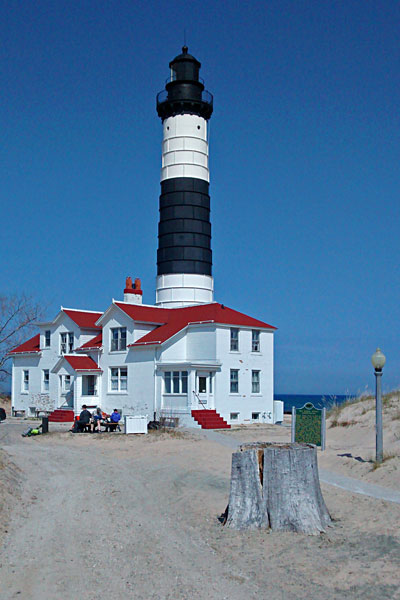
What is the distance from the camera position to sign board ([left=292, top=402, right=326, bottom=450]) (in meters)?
20.8

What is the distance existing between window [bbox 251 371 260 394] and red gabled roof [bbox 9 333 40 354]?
14888 mm

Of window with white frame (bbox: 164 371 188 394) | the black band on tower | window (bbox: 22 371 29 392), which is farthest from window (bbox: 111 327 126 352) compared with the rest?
window (bbox: 22 371 29 392)

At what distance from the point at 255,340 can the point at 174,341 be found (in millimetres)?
4475

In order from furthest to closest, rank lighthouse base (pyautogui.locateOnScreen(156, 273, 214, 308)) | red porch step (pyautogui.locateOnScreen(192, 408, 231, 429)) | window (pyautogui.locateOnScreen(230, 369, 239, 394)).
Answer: lighthouse base (pyautogui.locateOnScreen(156, 273, 214, 308))
window (pyautogui.locateOnScreen(230, 369, 239, 394))
red porch step (pyautogui.locateOnScreen(192, 408, 231, 429))

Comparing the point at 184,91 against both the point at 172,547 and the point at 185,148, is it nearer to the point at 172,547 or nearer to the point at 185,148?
the point at 185,148

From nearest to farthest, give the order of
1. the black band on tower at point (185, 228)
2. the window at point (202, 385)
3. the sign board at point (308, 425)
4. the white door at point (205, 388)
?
the sign board at point (308, 425) < the white door at point (205, 388) < the window at point (202, 385) < the black band on tower at point (185, 228)

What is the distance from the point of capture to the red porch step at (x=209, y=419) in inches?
1220

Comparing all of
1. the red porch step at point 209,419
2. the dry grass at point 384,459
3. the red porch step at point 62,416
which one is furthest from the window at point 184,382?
the dry grass at point 384,459

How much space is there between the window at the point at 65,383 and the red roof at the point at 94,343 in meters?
1.92

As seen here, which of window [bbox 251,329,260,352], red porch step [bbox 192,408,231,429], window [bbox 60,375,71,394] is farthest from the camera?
window [bbox 60,375,71,394]

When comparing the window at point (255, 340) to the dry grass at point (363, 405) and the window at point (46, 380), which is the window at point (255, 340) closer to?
the dry grass at point (363, 405)

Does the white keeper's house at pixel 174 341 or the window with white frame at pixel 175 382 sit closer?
the window with white frame at pixel 175 382

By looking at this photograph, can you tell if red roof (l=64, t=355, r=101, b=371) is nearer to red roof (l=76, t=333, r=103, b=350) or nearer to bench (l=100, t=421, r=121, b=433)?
red roof (l=76, t=333, r=103, b=350)

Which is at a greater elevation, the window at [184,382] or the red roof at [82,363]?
the red roof at [82,363]
